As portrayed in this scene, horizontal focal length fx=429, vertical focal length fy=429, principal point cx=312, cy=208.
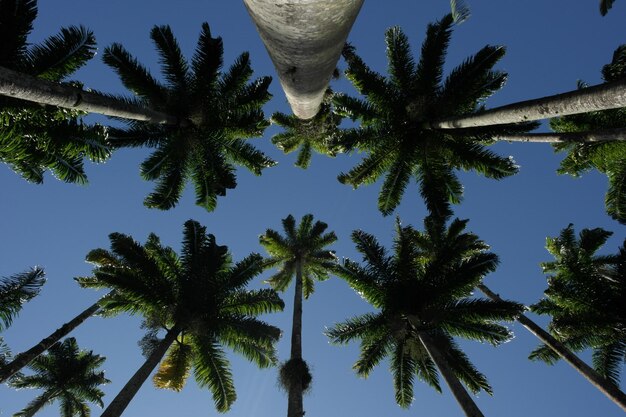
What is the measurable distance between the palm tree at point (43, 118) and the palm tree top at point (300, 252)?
1183cm

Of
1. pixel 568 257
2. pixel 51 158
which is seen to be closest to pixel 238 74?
pixel 51 158

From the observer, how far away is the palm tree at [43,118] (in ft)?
31.3

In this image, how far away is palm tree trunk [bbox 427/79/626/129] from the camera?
6.41 meters

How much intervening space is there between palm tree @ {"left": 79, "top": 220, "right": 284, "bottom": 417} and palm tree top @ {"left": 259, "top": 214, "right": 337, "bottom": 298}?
6714 millimetres

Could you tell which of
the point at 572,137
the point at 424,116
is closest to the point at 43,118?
the point at 424,116

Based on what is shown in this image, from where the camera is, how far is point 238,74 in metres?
15.4

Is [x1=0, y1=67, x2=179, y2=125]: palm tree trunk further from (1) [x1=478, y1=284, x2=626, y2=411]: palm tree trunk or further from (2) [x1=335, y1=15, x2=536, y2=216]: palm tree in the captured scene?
(1) [x1=478, y1=284, x2=626, y2=411]: palm tree trunk

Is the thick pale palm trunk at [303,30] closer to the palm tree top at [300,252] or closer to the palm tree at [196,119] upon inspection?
the palm tree at [196,119]

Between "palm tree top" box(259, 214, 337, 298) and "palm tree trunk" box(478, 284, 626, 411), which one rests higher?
"palm tree top" box(259, 214, 337, 298)

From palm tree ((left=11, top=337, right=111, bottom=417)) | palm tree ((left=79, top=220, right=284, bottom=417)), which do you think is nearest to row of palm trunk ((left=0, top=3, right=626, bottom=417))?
palm tree ((left=79, top=220, right=284, bottom=417))

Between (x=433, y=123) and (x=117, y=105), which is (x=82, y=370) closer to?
(x=117, y=105)

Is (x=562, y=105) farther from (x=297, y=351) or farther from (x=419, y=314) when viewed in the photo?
(x=297, y=351)

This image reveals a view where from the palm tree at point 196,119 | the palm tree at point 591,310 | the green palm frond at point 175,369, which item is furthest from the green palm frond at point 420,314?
the palm tree at point 196,119

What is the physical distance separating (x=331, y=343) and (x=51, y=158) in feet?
33.9
